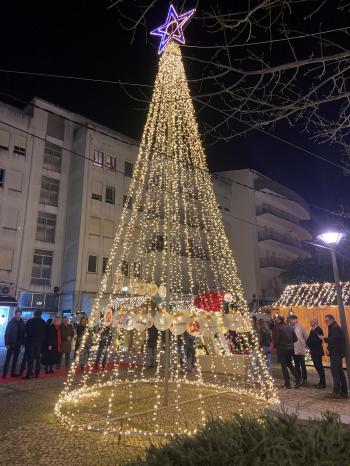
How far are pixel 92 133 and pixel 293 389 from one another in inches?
918

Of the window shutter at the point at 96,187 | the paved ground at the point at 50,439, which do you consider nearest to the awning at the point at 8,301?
the window shutter at the point at 96,187

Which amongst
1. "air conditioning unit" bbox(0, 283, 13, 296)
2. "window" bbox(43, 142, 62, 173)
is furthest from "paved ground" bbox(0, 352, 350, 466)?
"window" bbox(43, 142, 62, 173)

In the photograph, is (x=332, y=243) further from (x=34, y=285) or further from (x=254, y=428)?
(x=34, y=285)

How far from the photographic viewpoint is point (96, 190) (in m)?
26.8

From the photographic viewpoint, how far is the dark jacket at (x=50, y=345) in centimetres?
1088

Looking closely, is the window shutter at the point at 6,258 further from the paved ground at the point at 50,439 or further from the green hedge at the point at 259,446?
Answer: the green hedge at the point at 259,446

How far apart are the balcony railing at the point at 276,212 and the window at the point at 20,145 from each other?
24179 mm

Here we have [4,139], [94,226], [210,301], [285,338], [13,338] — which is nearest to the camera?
[285,338]

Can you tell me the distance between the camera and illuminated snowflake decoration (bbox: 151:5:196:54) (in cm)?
827

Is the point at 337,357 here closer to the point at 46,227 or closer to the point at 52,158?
the point at 46,227

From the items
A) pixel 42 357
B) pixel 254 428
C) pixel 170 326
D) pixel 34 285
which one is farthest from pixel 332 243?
pixel 34 285

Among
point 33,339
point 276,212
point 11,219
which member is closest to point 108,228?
point 11,219

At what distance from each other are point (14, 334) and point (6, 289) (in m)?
13.5

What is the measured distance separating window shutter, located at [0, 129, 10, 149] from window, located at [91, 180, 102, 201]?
6.35 meters
